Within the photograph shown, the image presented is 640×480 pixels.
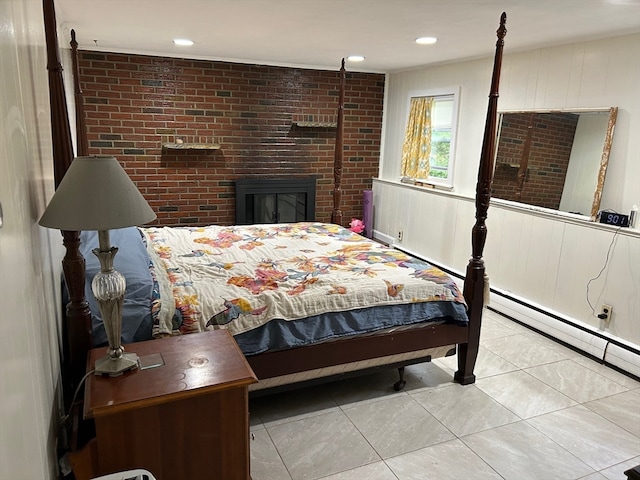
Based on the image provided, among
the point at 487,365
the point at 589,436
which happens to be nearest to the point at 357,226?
the point at 487,365

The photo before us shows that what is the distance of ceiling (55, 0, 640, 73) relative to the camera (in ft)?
8.24

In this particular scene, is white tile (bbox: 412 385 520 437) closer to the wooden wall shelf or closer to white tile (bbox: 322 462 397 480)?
white tile (bbox: 322 462 397 480)

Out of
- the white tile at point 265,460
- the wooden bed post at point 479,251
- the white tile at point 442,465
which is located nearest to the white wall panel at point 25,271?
the white tile at point 265,460

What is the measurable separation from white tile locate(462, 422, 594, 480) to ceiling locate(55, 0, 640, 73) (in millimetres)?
2213

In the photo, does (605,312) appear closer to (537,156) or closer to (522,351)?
(522,351)

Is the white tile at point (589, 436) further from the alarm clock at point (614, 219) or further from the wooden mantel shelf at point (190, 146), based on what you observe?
the wooden mantel shelf at point (190, 146)

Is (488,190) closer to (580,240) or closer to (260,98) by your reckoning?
(580,240)

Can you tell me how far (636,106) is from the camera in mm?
2875

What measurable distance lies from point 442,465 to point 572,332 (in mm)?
1778

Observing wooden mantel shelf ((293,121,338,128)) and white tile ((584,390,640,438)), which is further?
wooden mantel shelf ((293,121,338,128))

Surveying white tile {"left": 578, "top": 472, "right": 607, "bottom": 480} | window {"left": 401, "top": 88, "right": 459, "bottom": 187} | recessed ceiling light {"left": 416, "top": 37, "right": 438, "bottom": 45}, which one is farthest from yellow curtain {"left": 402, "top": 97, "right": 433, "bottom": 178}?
white tile {"left": 578, "top": 472, "right": 607, "bottom": 480}

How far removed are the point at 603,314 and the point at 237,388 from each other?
2728 mm

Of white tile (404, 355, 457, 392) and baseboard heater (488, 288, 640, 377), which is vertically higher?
baseboard heater (488, 288, 640, 377)

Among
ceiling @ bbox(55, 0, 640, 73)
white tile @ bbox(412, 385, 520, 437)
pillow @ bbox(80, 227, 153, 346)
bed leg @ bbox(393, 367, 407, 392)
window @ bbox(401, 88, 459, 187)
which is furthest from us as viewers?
window @ bbox(401, 88, 459, 187)
